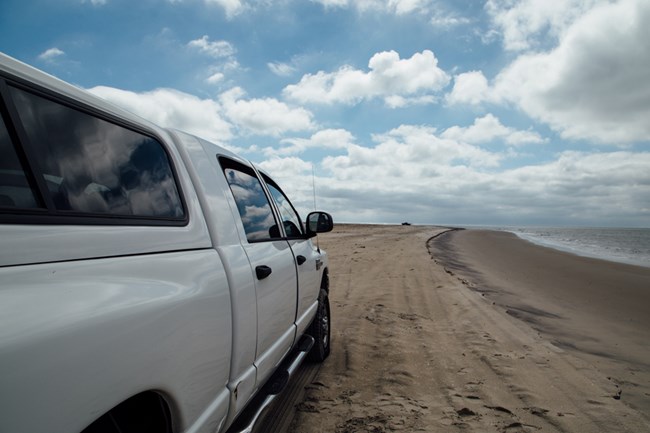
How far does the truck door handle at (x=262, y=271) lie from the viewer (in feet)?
7.04

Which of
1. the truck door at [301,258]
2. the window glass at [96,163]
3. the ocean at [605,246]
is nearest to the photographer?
the window glass at [96,163]

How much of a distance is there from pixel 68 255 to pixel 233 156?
165 cm

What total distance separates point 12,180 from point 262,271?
1.27 metres

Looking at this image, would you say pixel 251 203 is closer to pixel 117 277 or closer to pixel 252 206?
pixel 252 206

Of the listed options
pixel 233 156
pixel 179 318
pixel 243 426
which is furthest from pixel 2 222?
pixel 233 156

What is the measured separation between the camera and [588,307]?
7.75 m

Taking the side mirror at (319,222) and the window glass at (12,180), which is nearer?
the window glass at (12,180)

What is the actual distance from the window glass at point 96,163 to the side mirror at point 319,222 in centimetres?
218

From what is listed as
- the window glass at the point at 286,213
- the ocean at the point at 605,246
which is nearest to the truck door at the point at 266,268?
the window glass at the point at 286,213

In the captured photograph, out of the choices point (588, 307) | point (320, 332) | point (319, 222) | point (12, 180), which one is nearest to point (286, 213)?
point (319, 222)

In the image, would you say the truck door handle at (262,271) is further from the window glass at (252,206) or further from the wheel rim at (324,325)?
the wheel rim at (324,325)

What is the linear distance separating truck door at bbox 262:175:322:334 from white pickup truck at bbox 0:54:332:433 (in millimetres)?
906

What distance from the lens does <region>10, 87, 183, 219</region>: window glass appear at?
1.22 m

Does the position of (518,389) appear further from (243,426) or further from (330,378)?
(243,426)
